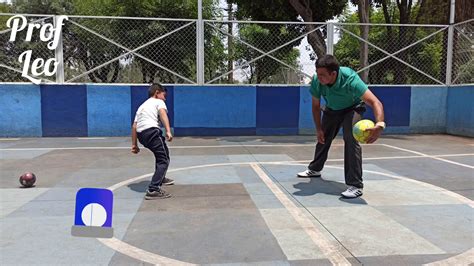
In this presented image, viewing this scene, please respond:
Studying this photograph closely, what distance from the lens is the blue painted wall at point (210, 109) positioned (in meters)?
11.4

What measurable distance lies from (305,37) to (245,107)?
264 cm

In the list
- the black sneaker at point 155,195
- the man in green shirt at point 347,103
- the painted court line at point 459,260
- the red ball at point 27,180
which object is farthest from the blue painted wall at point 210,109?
the painted court line at point 459,260

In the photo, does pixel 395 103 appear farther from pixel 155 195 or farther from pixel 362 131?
pixel 155 195

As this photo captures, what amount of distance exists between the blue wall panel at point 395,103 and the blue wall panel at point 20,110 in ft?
28.9

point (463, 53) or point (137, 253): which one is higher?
point (463, 53)

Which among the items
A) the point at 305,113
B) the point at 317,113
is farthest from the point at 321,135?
the point at 305,113

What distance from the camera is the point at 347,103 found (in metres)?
5.75

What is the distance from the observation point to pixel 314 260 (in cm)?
356

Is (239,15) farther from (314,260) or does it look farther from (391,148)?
(314,260)

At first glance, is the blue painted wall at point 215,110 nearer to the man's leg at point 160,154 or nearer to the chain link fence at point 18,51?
the chain link fence at point 18,51

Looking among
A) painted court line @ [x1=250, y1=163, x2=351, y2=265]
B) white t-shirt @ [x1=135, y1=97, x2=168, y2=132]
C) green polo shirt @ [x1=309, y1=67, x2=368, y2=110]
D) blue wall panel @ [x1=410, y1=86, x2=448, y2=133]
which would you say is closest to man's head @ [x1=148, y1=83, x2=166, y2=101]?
white t-shirt @ [x1=135, y1=97, x2=168, y2=132]

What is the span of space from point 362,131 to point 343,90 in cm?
70

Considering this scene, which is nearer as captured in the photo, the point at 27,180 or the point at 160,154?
the point at 160,154

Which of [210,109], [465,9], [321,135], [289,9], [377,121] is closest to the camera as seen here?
[377,121]
